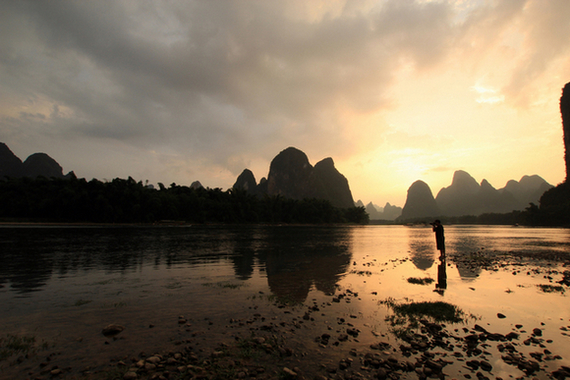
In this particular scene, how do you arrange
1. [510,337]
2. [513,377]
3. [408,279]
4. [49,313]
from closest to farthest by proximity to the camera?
[513,377] < [510,337] < [49,313] < [408,279]

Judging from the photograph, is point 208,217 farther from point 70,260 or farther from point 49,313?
point 49,313

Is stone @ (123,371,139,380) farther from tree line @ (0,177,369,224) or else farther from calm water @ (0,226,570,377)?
tree line @ (0,177,369,224)

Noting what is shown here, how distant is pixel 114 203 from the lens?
93.2 meters

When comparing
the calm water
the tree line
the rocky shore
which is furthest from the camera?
the tree line

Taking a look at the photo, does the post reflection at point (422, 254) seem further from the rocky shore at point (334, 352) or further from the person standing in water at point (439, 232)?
the rocky shore at point (334, 352)

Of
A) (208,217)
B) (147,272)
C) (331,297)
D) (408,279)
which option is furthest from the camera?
(208,217)

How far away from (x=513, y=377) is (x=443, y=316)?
A: 3.94 m

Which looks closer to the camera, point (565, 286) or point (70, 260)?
point (565, 286)

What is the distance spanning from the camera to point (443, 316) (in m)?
9.62

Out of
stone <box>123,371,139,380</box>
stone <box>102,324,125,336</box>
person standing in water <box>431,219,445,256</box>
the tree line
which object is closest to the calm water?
stone <box>102,324,125,336</box>

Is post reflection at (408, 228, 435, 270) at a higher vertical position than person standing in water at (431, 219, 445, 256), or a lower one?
lower

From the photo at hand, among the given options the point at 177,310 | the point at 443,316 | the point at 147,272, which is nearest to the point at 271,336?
the point at 177,310

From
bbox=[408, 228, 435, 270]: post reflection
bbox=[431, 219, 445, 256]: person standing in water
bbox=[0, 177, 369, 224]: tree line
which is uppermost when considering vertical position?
bbox=[0, 177, 369, 224]: tree line

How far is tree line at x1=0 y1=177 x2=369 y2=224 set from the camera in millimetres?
82750
